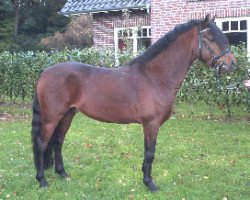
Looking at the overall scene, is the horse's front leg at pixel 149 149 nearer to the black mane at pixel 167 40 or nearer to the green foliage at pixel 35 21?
the black mane at pixel 167 40

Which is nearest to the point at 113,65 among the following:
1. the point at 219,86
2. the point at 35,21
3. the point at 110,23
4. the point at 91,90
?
the point at 219,86

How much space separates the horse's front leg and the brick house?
825cm

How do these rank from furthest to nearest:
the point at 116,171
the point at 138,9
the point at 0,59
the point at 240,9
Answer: the point at 138,9 → the point at 240,9 → the point at 0,59 → the point at 116,171

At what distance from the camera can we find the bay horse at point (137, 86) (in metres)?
5.23

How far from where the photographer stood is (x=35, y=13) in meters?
33.2

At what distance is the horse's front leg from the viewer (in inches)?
210

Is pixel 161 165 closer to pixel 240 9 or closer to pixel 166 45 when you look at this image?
pixel 166 45

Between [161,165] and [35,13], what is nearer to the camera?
[161,165]

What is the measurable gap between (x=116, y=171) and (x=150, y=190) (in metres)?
0.88

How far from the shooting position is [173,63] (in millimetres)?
5355

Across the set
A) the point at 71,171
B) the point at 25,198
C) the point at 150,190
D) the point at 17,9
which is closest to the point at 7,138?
the point at 71,171

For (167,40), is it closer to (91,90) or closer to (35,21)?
(91,90)

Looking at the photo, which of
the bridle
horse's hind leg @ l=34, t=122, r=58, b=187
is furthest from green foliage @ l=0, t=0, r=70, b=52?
the bridle

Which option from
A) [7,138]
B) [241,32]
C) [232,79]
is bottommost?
[7,138]
